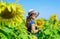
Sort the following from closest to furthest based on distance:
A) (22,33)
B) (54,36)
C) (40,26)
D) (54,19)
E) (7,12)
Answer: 1. (7,12)
2. (22,33)
3. (54,36)
4. (40,26)
5. (54,19)

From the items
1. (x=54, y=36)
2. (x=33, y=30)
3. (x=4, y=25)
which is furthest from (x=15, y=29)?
(x=54, y=36)

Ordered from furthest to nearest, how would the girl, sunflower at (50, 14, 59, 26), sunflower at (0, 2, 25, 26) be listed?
sunflower at (50, 14, 59, 26), the girl, sunflower at (0, 2, 25, 26)

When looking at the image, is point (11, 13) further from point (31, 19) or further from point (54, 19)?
point (54, 19)

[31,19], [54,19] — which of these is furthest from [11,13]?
[54,19]

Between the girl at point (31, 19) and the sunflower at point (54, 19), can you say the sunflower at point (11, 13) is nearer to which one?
the girl at point (31, 19)

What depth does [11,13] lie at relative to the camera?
13.6ft

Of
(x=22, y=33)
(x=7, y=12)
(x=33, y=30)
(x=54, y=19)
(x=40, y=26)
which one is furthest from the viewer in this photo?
(x=54, y=19)

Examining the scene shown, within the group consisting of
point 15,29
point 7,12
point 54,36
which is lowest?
point 54,36

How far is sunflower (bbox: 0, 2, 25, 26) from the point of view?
4051mm

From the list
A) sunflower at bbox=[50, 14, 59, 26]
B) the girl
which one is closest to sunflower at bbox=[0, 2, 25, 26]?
the girl

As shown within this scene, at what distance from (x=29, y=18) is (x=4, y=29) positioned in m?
2.71

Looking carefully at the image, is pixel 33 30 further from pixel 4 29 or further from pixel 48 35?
pixel 4 29

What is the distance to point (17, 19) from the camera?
4.31 metres

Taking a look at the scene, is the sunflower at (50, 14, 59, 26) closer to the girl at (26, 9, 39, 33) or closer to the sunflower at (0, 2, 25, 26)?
the girl at (26, 9, 39, 33)
